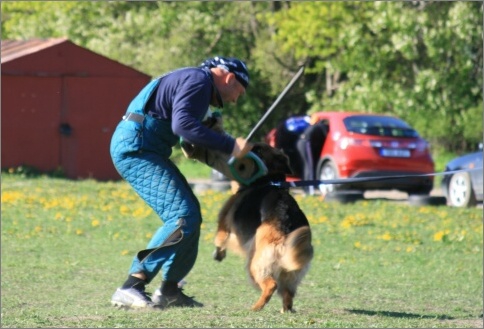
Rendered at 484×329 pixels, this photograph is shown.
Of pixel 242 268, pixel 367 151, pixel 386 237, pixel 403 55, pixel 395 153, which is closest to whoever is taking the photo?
pixel 242 268

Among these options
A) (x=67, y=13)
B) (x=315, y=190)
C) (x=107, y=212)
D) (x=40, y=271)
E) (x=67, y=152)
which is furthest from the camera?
(x=67, y=13)

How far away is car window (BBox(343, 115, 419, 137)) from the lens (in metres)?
20.6

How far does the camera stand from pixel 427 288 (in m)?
9.62

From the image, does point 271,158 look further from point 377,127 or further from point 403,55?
point 403,55

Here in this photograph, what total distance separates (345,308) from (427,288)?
1.91 meters

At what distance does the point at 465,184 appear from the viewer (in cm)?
1856

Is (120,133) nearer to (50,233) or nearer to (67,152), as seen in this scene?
(50,233)

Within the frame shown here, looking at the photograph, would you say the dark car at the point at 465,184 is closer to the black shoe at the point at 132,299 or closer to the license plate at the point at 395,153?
the license plate at the point at 395,153

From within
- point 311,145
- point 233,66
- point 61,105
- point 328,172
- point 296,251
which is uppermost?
point 233,66

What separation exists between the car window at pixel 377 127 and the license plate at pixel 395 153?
396 millimetres

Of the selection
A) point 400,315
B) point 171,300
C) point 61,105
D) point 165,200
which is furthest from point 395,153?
point 165,200

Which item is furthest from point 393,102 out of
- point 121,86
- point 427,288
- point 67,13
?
point 427,288

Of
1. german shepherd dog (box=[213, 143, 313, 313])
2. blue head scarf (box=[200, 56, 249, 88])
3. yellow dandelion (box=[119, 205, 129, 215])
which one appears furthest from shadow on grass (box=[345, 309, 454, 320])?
yellow dandelion (box=[119, 205, 129, 215])

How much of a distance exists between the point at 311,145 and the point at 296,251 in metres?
13.9
